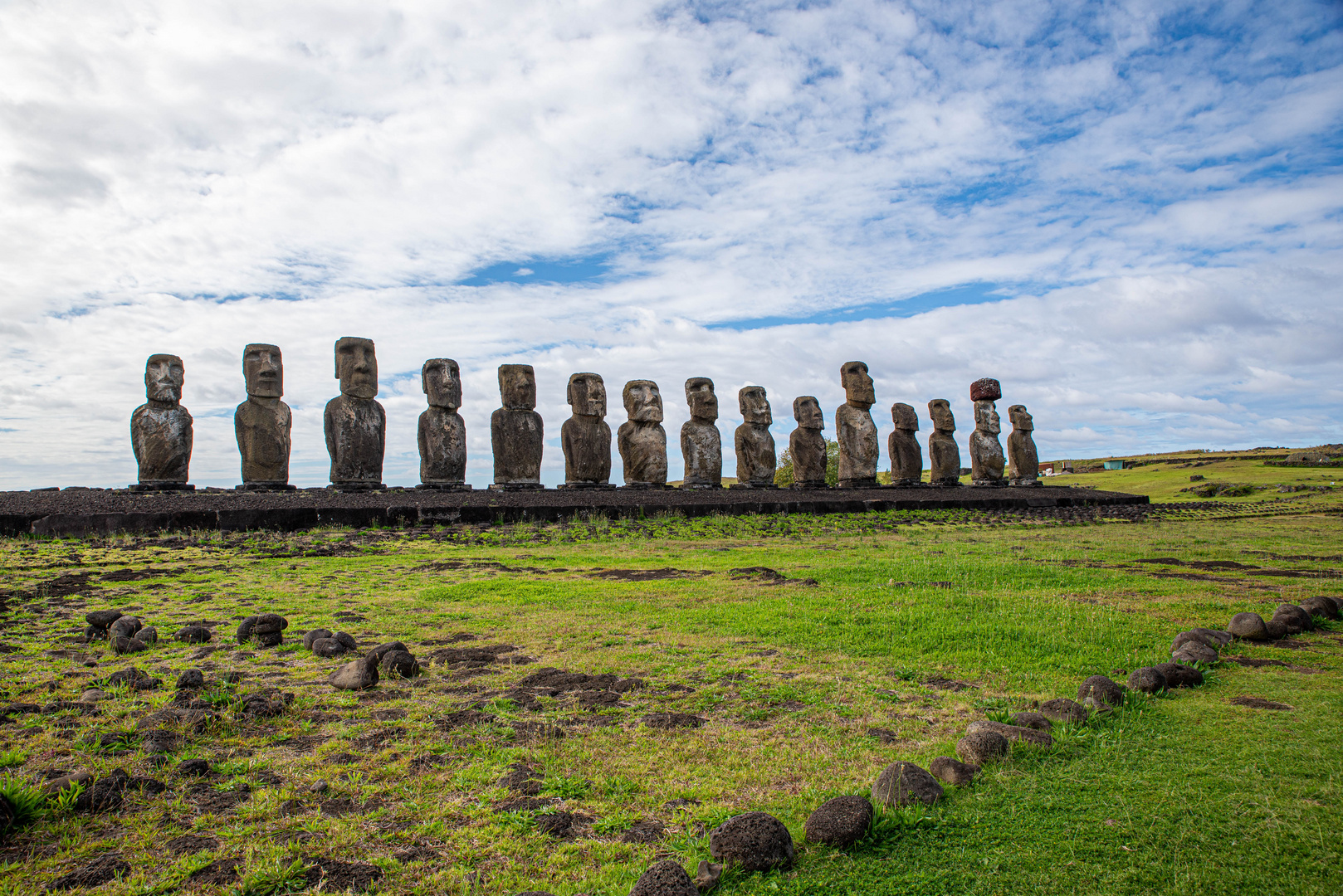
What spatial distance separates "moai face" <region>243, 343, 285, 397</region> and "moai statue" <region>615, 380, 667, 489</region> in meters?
7.77

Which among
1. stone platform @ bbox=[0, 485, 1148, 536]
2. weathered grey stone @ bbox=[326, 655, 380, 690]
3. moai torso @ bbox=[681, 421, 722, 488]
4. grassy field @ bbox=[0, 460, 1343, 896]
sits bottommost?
grassy field @ bbox=[0, 460, 1343, 896]

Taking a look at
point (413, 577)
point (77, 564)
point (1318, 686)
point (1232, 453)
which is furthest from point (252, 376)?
point (1232, 453)

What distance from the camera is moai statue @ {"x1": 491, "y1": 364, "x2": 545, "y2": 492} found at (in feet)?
57.8

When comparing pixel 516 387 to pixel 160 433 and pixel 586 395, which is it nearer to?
pixel 586 395

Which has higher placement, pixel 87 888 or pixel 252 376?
pixel 252 376

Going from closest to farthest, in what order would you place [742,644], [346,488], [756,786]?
[756,786] → [742,644] → [346,488]

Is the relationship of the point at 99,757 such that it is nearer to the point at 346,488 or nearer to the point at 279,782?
the point at 279,782

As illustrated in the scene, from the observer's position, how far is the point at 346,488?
1617cm

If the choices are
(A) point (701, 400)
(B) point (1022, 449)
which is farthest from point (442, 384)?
(B) point (1022, 449)

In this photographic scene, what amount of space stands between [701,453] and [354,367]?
8.48m

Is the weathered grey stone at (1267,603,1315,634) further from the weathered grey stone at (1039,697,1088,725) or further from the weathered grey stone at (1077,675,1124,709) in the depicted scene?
the weathered grey stone at (1039,697,1088,725)

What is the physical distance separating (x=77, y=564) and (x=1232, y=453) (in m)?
50.7

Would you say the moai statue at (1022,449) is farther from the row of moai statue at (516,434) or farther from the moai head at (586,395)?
the moai head at (586,395)

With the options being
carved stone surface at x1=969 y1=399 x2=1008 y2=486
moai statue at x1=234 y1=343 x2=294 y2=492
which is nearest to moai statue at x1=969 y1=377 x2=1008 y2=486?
carved stone surface at x1=969 y1=399 x2=1008 y2=486
